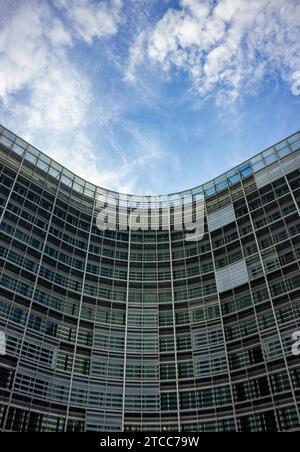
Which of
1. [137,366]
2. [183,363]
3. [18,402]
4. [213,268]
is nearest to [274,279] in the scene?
[213,268]

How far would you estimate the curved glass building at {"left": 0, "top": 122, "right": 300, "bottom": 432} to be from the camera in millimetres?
→ 35062

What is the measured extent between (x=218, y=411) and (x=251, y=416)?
3062 mm

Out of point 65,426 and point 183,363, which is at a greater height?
point 183,363

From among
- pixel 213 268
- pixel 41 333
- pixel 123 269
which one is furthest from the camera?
pixel 123 269

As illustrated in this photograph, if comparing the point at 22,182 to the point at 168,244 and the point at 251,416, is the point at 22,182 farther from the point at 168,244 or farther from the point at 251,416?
the point at 251,416

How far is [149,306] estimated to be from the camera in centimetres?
4456

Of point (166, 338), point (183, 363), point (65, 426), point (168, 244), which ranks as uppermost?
point (168, 244)

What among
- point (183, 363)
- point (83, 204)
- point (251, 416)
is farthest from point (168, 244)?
point (251, 416)

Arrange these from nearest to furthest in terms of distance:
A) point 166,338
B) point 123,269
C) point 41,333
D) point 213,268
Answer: point 41,333
point 166,338
point 213,268
point 123,269

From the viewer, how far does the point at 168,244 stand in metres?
50.0

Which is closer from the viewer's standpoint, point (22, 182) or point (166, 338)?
point (166, 338)

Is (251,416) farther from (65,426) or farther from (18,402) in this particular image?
(18,402)

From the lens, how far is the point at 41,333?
125 feet

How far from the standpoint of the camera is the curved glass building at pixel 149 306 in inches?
1380
